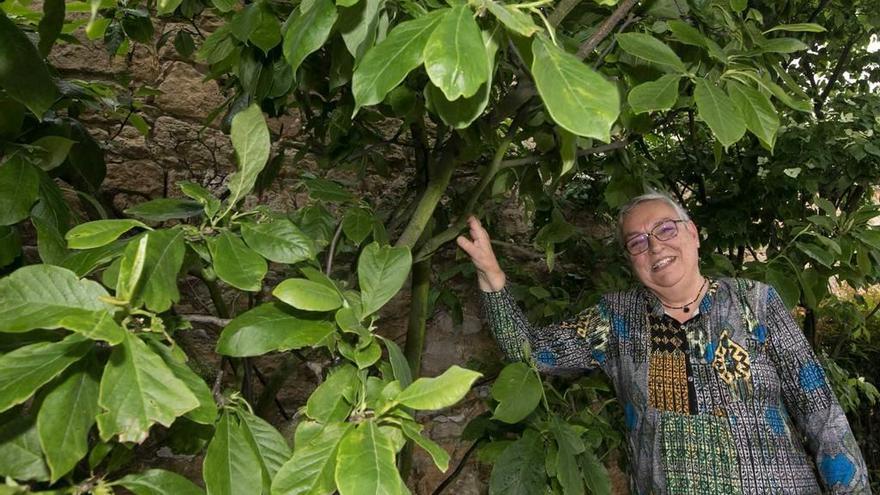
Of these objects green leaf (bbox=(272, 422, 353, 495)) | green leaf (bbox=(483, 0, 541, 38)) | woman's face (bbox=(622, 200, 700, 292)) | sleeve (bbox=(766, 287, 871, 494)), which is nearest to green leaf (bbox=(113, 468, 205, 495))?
green leaf (bbox=(272, 422, 353, 495))

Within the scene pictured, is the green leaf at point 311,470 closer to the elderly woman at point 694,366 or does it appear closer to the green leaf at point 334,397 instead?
the green leaf at point 334,397

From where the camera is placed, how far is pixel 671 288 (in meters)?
1.38

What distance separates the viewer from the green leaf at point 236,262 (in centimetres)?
61

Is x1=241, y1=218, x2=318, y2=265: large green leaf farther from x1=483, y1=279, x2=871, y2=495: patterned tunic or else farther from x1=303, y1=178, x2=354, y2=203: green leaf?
x1=483, y1=279, x2=871, y2=495: patterned tunic

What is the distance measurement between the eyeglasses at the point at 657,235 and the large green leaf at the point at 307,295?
936 mm

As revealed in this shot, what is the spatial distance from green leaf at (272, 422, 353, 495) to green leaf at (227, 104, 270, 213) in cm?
26

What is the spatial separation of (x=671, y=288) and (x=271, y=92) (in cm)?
86

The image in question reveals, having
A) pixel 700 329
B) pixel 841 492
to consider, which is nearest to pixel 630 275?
pixel 700 329

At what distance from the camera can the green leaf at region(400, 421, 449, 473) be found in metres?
0.56

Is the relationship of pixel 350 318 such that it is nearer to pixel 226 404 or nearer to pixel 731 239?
pixel 226 404

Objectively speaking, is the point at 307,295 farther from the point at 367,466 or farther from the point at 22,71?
the point at 22,71

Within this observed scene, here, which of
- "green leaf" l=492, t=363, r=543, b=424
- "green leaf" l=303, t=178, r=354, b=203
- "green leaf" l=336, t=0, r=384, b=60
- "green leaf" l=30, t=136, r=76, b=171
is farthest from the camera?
"green leaf" l=492, t=363, r=543, b=424

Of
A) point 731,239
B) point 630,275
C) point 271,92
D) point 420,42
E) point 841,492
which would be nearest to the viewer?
Result: point 420,42

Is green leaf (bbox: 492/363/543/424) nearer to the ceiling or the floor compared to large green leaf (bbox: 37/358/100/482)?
nearer to the floor
